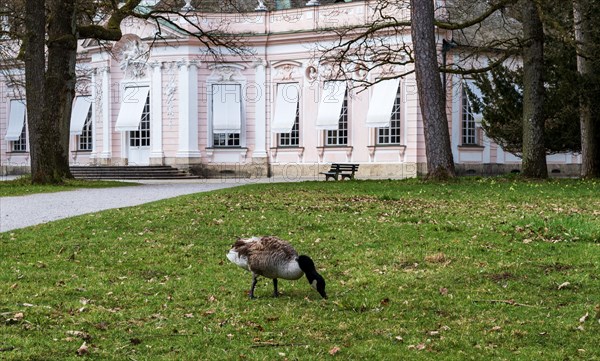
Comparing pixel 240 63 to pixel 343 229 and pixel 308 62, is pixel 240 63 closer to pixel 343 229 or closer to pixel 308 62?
pixel 308 62

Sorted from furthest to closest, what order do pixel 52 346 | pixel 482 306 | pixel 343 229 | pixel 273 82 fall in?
pixel 273 82 < pixel 343 229 < pixel 482 306 < pixel 52 346

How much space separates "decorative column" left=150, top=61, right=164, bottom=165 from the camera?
40.6 m

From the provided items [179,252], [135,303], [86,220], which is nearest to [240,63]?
[86,220]

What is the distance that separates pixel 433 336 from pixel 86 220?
8950mm

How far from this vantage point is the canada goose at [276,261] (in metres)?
7.69

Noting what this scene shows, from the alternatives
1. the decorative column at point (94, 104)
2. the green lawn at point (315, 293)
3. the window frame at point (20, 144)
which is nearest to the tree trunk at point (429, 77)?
the green lawn at point (315, 293)

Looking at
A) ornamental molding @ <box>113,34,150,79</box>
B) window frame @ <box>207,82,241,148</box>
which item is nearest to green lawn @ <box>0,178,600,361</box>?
window frame @ <box>207,82,241,148</box>

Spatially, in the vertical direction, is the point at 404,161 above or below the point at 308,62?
below

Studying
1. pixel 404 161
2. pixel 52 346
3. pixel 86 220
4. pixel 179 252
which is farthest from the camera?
pixel 404 161

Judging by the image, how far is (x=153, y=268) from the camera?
10086 mm

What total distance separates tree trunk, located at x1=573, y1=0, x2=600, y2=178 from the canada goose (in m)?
17.8

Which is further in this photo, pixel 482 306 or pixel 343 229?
pixel 343 229

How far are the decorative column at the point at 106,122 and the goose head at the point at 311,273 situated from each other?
35164mm

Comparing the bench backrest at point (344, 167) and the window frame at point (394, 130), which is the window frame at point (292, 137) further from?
the bench backrest at point (344, 167)
